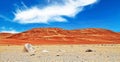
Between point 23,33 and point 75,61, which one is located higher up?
point 23,33

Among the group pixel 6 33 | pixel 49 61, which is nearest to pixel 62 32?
pixel 6 33

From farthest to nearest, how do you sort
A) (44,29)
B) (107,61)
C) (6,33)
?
(6,33)
(44,29)
(107,61)

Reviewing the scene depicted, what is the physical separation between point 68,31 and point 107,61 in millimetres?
100755

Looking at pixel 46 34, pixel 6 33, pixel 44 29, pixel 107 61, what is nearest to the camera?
pixel 107 61

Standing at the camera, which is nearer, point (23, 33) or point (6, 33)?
point (23, 33)

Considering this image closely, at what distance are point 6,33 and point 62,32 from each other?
71.9m

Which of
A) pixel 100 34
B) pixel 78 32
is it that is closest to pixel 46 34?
pixel 78 32

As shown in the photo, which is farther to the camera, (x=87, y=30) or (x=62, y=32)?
(x=87, y=30)

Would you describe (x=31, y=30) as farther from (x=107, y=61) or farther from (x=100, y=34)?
(x=107, y=61)

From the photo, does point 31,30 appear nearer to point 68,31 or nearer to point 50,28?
point 50,28

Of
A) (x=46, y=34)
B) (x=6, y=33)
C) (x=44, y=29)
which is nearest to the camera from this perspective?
(x=46, y=34)

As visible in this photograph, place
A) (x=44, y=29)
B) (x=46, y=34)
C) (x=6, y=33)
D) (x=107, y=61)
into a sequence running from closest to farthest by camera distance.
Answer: (x=107, y=61)
(x=46, y=34)
(x=44, y=29)
(x=6, y=33)

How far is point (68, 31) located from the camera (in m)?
114

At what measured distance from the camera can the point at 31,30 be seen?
4481 inches
